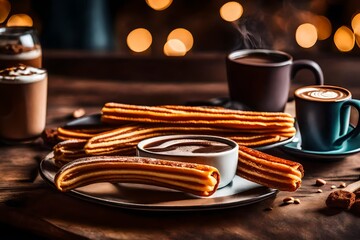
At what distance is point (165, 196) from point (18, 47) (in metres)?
0.59

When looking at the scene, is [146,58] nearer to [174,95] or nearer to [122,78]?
[122,78]

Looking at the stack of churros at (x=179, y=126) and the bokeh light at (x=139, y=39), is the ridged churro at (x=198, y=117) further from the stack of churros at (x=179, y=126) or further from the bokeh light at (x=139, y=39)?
the bokeh light at (x=139, y=39)

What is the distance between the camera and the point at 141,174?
3.46ft

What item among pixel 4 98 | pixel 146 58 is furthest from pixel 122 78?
pixel 4 98

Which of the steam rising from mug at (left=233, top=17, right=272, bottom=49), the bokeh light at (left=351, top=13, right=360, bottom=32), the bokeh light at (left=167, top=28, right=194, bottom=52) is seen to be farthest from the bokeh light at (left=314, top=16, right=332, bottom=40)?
the steam rising from mug at (left=233, top=17, right=272, bottom=49)

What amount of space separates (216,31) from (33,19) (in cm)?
86

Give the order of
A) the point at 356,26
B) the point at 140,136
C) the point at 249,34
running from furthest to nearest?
the point at 356,26, the point at 249,34, the point at 140,136

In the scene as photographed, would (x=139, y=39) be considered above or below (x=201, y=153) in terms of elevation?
below

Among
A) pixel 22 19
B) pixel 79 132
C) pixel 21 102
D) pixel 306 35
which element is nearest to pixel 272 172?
pixel 79 132

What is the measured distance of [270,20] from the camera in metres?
2.92

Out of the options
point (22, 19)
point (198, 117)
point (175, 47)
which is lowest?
point (175, 47)

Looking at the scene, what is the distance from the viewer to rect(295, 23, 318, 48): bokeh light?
296cm

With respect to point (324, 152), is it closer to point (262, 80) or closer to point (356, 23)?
point (262, 80)

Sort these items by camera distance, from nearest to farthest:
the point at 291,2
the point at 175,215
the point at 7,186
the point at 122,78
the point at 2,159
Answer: the point at 175,215 → the point at 7,186 → the point at 2,159 → the point at 122,78 → the point at 291,2
